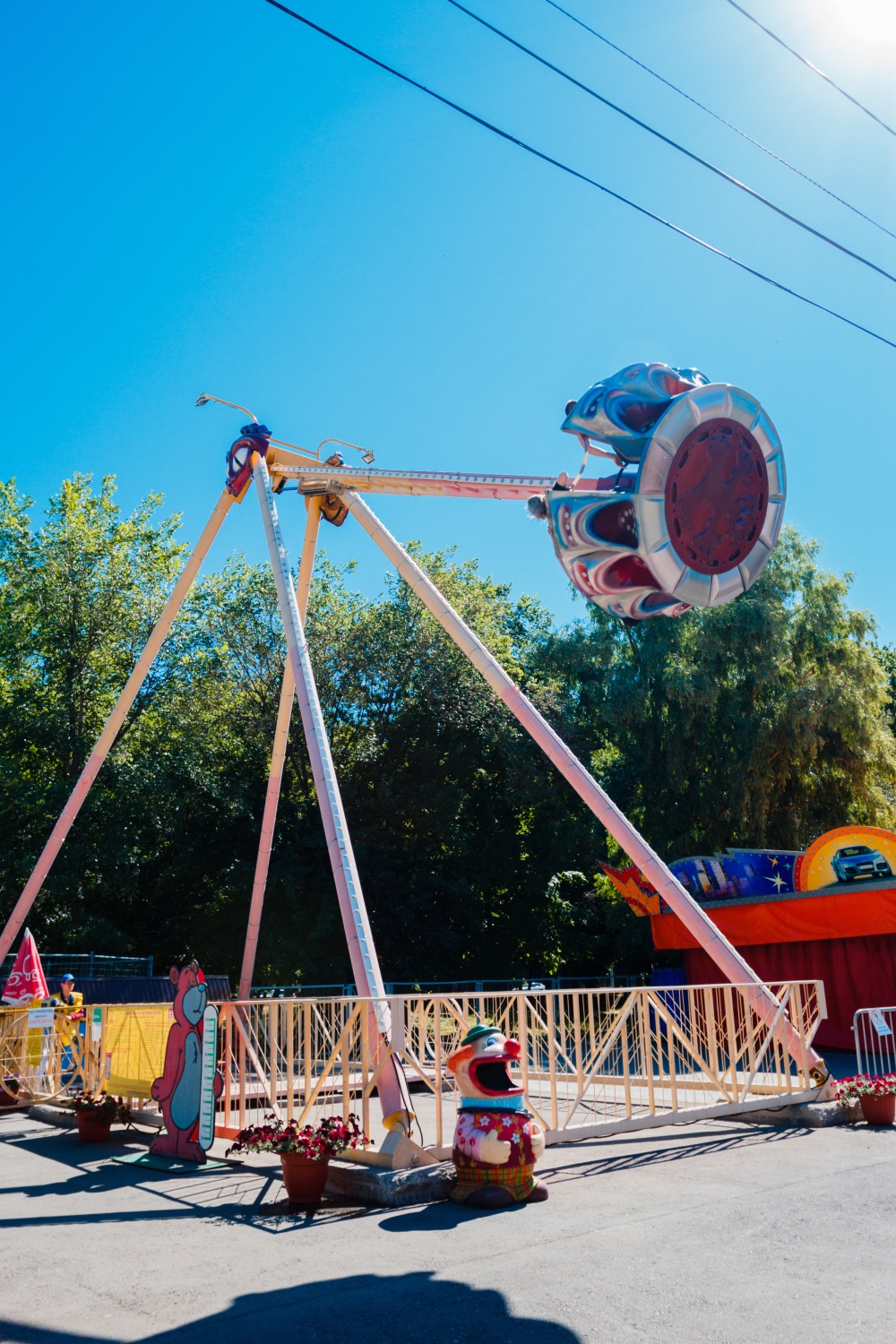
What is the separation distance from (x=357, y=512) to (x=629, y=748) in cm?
2085

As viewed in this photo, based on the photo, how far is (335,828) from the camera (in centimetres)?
1086

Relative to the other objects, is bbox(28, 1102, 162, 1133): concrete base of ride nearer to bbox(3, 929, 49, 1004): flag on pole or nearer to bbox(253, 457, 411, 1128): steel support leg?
bbox(3, 929, 49, 1004): flag on pole

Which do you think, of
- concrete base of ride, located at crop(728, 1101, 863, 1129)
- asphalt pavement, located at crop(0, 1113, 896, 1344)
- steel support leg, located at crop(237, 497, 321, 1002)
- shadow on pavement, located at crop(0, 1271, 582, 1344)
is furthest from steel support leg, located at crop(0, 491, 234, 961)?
shadow on pavement, located at crop(0, 1271, 582, 1344)

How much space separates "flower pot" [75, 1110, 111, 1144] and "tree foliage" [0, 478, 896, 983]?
58.1 feet

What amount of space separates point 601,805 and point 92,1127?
283 inches

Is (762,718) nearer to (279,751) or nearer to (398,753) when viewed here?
(398,753)

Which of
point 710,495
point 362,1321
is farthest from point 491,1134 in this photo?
point 710,495

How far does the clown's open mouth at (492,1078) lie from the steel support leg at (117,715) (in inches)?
357

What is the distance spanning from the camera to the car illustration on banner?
20.5 m

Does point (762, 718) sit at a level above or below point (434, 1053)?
above

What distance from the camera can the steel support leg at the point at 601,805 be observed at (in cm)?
1143

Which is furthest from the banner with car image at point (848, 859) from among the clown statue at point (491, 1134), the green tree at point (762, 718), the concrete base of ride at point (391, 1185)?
the concrete base of ride at point (391, 1185)

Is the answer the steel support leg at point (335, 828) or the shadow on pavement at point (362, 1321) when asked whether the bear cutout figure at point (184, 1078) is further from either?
the shadow on pavement at point (362, 1321)

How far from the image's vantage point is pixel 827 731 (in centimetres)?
2894
